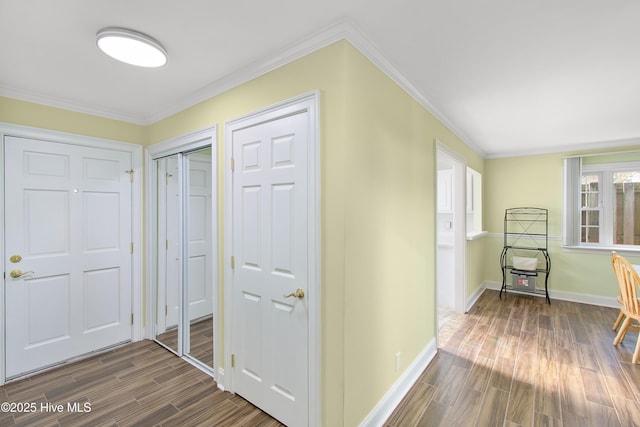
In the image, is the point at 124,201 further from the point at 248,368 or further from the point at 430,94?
the point at 430,94

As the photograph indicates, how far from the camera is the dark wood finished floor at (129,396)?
196 centimetres

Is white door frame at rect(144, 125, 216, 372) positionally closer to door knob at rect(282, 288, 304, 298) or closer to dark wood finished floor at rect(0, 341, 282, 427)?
dark wood finished floor at rect(0, 341, 282, 427)

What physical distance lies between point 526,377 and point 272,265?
2.46m

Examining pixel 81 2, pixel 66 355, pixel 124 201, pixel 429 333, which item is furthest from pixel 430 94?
pixel 66 355

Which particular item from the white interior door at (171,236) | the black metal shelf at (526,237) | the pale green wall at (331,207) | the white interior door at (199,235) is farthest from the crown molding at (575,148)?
the white interior door at (171,236)

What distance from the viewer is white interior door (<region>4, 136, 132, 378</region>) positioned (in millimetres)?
2447

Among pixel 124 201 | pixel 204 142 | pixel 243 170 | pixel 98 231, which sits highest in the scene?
pixel 204 142

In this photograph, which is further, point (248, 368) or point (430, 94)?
point (430, 94)

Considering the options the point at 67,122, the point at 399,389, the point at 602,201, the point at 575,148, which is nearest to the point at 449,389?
the point at 399,389

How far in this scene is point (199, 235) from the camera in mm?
2906

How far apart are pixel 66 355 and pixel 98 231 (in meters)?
1.19

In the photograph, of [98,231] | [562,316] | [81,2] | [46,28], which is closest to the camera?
[81,2]

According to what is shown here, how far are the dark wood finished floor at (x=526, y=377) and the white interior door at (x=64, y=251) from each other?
2963mm

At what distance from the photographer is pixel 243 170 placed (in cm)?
210
